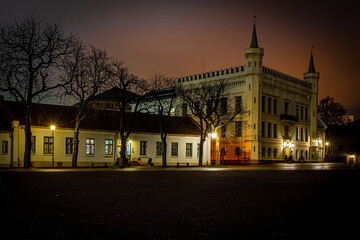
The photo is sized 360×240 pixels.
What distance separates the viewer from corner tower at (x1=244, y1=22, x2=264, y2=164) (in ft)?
195

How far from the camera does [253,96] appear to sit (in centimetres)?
6006

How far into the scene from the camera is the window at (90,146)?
4178 centimetres

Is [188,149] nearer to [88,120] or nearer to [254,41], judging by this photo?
[88,120]

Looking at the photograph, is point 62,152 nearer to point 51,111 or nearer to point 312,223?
point 51,111

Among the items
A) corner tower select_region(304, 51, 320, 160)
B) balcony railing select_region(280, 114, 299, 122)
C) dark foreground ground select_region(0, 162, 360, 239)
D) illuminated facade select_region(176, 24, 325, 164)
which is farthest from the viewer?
corner tower select_region(304, 51, 320, 160)

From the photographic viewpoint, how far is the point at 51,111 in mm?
41188

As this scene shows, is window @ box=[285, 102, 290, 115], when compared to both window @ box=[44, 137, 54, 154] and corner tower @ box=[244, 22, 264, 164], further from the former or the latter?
window @ box=[44, 137, 54, 154]

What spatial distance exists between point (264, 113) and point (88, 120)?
30.1m

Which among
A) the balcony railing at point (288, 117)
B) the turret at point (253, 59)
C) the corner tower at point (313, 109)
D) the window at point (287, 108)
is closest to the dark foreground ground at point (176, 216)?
the turret at point (253, 59)

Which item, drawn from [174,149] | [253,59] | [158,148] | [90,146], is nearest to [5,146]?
[90,146]

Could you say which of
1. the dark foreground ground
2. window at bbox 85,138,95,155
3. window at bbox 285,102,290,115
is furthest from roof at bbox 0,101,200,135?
the dark foreground ground

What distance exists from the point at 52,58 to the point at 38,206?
25.7m

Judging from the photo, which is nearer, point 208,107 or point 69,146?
point 69,146

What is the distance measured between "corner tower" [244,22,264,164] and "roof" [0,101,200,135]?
34.5 ft
